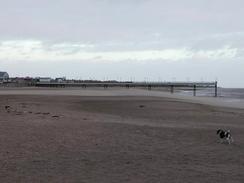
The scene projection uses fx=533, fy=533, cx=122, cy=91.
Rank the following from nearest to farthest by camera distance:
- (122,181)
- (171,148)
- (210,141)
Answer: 1. (122,181)
2. (171,148)
3. (210,141)

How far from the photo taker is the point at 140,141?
16.2 meters

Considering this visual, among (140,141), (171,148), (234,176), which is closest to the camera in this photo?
(234,176)

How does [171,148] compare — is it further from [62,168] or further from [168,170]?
[62,168]

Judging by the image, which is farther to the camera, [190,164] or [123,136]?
[123,136]

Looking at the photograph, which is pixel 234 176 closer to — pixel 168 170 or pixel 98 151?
pixel 168 170

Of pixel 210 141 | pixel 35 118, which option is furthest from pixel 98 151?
pixel 35 118

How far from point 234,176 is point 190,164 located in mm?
1521

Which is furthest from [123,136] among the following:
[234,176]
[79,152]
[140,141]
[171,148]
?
[234,176]

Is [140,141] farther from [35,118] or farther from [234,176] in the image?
[35,118]

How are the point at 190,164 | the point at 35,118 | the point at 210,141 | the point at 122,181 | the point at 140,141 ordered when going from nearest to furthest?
the point at 122,181 → the point at 190,164 → the point at 140,141 → the point at 210,141 → the point at 35,118

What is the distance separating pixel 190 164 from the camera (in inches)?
486

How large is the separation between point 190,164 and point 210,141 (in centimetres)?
508

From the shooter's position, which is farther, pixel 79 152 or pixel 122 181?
pixel 79 152

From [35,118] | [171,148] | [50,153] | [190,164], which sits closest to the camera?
[190,164]
